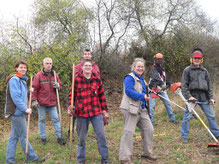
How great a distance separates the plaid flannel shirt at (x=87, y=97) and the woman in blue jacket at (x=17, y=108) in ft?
3.23

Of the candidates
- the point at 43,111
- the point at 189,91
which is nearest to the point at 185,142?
the point at 189,91

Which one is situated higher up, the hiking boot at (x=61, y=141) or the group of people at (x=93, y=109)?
the group of people at (x=93, y=109)

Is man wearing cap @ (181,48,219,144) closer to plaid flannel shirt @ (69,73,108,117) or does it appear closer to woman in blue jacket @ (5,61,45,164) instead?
plaid flannel shirt @ (69,73,108,117)

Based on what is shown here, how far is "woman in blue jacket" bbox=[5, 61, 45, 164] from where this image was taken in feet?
13.5

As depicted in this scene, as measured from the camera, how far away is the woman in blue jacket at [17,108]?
412cm

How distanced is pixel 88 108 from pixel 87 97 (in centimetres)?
21

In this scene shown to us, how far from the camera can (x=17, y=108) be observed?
13.8ft

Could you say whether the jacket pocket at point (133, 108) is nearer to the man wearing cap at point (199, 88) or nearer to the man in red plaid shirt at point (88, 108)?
the man in red plaid shirt at point (88, 108)

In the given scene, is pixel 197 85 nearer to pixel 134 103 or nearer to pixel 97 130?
pixel 134 103

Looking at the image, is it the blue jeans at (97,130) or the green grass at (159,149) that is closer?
the blue jeans at (97,130)

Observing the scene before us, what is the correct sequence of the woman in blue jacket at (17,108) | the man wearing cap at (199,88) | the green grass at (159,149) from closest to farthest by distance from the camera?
the woman in blue jacket at (17,108), the green grass at (159,149), the man wearing cap at (199,88)

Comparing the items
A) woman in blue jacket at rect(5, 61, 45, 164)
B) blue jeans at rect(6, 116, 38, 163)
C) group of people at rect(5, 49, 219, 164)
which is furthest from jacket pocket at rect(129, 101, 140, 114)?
blue jeans at rect(6, 116, 38, 163)

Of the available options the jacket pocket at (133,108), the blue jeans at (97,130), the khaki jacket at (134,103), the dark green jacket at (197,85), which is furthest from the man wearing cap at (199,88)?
the blue jeans at (97,130)

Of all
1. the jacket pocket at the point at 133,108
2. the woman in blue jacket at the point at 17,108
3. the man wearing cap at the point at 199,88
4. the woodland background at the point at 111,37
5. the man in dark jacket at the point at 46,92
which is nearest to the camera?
the jacket pocket at the point at 133,108
